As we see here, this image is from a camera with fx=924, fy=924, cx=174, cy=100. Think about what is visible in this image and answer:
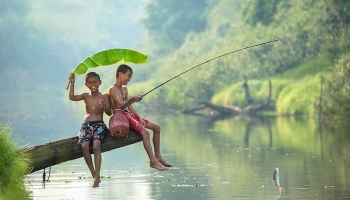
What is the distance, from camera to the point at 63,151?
12977mm

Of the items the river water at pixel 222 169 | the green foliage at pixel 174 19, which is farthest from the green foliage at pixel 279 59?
the green foliage at pixel 174 19

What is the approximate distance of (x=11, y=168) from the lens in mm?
12414

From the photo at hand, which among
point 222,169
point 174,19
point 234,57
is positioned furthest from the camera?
point 174,19

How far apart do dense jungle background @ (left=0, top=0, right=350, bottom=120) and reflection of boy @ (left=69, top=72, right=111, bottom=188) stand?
80.5ft

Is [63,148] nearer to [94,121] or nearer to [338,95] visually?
[94,121]

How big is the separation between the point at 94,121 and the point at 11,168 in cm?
135

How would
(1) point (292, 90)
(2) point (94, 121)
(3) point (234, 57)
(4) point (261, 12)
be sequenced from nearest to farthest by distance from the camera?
(2) point (94, 121), (1) point (292, 90), (3) point (234, 57), (4) point (261, 12)

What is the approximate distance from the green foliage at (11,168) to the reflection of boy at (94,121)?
2.89 ft

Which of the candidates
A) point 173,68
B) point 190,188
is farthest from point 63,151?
Answer: point 173,68

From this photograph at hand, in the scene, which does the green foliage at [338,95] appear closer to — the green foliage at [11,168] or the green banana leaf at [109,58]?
the green banana leaf at [109,58]

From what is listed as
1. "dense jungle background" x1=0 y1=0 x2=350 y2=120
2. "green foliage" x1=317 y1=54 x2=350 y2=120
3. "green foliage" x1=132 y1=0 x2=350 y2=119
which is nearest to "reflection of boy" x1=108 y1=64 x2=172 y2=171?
"green foliage" x1=317 y1=54 x2=350 y2=120

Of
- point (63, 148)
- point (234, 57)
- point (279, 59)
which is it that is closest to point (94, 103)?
point (63, 148)

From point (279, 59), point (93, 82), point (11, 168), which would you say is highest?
point (279, 59)

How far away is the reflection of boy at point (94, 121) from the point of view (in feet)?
41.8
